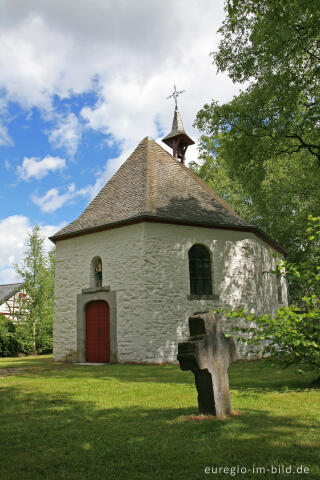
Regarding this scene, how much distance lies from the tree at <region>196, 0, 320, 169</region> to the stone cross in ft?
27.2

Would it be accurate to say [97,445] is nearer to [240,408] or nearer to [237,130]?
[240,408]

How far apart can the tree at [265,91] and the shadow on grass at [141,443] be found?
9396 mm

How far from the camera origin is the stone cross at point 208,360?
4.41 m

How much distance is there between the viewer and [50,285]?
24.1m

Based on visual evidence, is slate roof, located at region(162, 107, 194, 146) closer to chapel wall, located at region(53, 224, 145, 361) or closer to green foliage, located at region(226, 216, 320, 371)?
chapel wall, located at region(53, 224, 145, 361)

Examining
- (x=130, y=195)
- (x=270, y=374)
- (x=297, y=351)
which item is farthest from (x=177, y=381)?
(x=130, y=195)

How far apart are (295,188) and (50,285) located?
1713cm

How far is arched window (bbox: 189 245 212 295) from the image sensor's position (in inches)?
502

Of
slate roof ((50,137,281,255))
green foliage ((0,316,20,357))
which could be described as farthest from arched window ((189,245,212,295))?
green foliage ((0,316,20,357))

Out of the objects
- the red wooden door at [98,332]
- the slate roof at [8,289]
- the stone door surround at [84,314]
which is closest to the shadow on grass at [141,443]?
the stone door surround at [84,314]

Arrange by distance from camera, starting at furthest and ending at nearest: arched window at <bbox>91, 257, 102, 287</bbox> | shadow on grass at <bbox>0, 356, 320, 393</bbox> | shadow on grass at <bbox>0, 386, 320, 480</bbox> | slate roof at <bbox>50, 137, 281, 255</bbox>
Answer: arched window at <bbox>91, 257, 102, 287</bbox> → slate roof at <bbox>50, 137, 281, 255</bbox> → shadow on grass at <bbox>0, 356, 320, 393</bbox> → shadow on grass at <bbox>0, 386, 320, 480</bbox>

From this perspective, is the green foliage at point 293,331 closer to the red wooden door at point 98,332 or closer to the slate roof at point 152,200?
the slate roof at point 152,200

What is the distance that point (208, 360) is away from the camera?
450 centimetres

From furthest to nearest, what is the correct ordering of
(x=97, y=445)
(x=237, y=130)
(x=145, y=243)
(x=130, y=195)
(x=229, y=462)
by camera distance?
(x=130, y=195), (x=237, y=130), (x=145, y=243), (x=97, y=445), (x=229, y=462)
